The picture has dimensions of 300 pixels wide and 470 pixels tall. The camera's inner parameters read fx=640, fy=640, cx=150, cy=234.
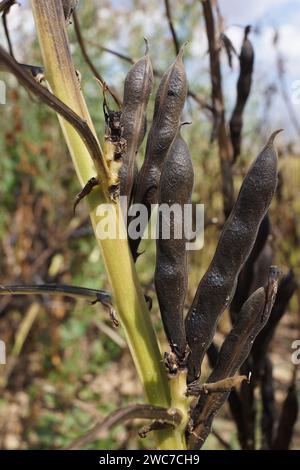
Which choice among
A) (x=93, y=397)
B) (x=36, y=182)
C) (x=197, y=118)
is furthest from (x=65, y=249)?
(x=197, y=118)

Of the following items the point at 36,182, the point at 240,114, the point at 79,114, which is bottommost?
the point at 79,114

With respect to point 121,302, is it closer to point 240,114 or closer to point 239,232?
point 239,232

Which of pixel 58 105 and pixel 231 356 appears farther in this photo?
pixel 231 356

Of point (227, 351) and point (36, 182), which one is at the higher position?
point (36, 182)

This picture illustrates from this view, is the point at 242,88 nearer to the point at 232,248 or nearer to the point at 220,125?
the point at 220,125

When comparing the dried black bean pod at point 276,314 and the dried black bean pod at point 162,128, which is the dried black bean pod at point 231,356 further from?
the dried black bean pod at point 276,314

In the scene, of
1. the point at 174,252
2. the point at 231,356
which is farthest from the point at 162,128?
the point at 231,356
